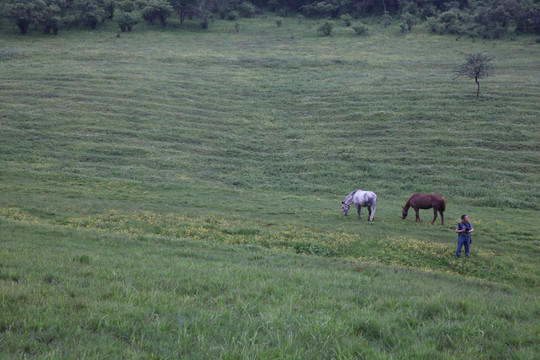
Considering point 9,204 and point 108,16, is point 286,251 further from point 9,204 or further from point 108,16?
point 108,16

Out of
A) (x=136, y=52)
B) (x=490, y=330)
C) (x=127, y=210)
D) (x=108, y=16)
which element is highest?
(x=108, y=16)

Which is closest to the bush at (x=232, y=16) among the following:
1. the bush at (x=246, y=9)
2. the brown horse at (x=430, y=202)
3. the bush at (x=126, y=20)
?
the bush at (x=246, y=9)

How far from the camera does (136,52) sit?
83.6 meters

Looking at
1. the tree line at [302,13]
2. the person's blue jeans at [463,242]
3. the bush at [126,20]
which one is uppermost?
the tree line at [302,13]

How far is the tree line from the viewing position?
3644 inches

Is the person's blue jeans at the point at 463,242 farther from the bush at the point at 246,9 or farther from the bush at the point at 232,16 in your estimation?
the bush at the point at 246,9

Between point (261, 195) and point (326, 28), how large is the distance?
277 ft

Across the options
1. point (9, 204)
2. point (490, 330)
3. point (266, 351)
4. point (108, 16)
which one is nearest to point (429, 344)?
point (490, 330)

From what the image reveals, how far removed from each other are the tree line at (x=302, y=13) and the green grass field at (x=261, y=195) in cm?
490

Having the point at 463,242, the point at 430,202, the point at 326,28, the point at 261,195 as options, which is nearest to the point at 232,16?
the point at 326,28

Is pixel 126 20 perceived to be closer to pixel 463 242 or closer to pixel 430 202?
pixel 430 202

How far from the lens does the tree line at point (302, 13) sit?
9256cm

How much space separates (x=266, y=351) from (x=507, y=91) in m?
67.8

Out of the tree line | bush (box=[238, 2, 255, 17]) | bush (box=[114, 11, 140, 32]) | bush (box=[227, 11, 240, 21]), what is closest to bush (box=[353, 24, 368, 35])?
the tree line
